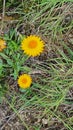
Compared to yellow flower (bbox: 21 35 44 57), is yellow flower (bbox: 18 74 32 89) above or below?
below

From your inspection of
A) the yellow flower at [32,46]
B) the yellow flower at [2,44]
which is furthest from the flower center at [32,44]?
the yellow flower at [2,44]

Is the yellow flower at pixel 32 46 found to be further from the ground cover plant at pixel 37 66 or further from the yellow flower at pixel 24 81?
the yellow flower at pixel 24 81

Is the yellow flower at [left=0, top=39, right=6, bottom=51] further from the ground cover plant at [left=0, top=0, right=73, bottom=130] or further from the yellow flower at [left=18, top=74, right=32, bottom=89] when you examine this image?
the yellow flower at [left=18, top=74, right=32, bottom=89]

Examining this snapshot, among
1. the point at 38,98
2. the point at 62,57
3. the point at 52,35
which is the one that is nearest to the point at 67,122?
the point at 38,98

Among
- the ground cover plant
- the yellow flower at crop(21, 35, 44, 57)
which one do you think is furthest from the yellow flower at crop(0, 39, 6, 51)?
the yellow flower at crop(21, 35, 44, 57)

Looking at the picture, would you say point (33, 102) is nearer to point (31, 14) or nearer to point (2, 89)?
point (2, 89)

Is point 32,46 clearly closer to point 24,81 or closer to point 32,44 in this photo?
point 32,44

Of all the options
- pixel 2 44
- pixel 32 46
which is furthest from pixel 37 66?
pixel 2 44
